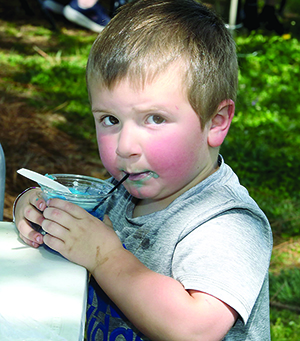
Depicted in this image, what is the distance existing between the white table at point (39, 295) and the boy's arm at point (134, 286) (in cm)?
6

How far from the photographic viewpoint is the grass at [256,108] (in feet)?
9.28

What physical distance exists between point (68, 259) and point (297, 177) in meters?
2.87

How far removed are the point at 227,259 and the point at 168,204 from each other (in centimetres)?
39

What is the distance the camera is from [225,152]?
12.7 feet

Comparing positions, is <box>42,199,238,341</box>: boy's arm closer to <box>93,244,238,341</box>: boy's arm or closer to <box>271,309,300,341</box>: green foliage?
<box>93,244,238,341</box>: boy's arm

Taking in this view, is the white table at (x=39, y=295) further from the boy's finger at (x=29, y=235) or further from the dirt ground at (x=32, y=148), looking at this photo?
the dirt ground at (x=32, y=148)

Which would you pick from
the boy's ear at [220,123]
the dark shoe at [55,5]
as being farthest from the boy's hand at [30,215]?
the dark shoe at [55,5]

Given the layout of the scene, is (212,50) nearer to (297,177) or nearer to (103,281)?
(103,281)

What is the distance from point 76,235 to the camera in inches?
45.5

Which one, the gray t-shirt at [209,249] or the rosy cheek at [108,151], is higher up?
the rosy cheek at [108,151]

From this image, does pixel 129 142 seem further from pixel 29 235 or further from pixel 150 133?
pixel 29 235

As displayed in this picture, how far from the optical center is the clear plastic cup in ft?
3.83

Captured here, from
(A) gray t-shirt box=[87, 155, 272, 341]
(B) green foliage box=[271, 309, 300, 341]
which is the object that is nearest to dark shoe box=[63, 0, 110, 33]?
(B) green foliage box=[271, 309, 300, 341]

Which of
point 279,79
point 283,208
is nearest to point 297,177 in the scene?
point 283,208
